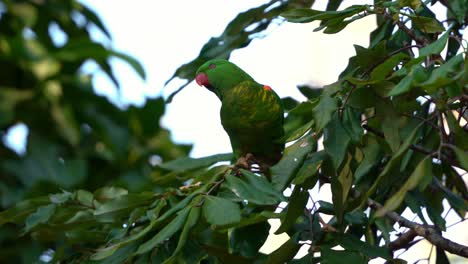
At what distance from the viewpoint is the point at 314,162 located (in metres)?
1.20

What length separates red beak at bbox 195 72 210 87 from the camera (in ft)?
5.03

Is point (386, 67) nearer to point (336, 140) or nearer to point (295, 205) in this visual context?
point (336, 140)

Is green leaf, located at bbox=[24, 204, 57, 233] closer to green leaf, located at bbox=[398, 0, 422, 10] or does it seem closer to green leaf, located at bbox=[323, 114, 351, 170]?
green leaf, located at bbox=[323, 114, 351, 170]

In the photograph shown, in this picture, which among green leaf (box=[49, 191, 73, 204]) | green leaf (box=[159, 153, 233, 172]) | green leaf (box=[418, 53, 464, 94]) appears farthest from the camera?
green leaf (box=[159, 153, 233, 172])

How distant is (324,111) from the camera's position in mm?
1105

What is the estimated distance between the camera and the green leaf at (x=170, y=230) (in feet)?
3.62

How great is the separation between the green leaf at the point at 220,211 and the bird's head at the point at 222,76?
1.35 feet

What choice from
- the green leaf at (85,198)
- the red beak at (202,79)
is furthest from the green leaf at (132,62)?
the green leaf at (85,198)

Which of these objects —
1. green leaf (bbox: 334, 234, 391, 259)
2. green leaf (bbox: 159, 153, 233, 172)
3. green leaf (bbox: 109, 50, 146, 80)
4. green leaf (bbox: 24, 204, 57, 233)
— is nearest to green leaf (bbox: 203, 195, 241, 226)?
green leaf (bbox: 334, 234, 391, 259)

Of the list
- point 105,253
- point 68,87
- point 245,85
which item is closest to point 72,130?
point 68,87

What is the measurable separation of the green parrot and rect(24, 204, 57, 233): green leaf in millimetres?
334

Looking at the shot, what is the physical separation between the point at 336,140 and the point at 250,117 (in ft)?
1.04

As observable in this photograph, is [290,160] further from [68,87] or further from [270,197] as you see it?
[68,87]

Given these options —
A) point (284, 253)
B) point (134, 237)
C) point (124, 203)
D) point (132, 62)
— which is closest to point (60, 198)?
point (124, 203)
